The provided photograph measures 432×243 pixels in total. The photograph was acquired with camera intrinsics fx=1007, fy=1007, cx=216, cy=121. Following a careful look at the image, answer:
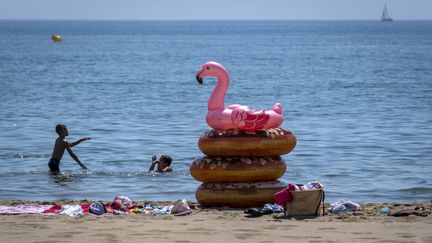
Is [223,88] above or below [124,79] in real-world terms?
above

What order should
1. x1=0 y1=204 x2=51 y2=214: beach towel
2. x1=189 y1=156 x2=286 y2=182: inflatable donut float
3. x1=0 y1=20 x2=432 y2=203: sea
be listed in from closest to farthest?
x1=0 y1=204 x2=51 y2=214: beach towel
x1=189 y1=156 x2=286 y2=182: inflatable donut float
x1=0 y1=20 x2=432 y2=203: sea

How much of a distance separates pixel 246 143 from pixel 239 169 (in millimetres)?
353

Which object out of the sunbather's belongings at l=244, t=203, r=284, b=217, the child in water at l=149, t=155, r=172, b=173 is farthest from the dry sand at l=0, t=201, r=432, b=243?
the child in water at l=149, t=155, r=172, b=173

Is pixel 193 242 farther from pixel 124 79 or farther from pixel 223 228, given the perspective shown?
pixel 124 79

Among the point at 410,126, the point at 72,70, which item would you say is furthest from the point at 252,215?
the point at 72,70

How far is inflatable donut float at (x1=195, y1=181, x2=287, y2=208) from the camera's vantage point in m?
13.3

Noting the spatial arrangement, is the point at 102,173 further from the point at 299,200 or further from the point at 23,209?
the point at 299,200

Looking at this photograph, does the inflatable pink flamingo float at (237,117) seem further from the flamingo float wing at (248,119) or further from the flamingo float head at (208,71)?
the flamingo float head at (208,71)

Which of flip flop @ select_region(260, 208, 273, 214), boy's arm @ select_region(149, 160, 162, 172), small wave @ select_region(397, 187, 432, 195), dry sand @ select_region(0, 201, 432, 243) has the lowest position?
small wave @ select_region(397, 187, 432, 195)

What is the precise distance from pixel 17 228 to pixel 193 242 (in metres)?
2.19

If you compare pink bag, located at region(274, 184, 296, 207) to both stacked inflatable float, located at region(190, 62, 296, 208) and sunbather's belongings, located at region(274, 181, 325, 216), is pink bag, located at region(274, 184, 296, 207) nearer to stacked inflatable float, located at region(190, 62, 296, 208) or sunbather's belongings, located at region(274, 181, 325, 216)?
sunbather's belongings, located at region(274, 181, 325, 216)

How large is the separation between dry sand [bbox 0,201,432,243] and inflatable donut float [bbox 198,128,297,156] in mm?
953

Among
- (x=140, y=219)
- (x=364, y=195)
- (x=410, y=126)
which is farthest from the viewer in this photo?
(x=410, y=126)

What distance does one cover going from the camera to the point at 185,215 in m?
12.7
